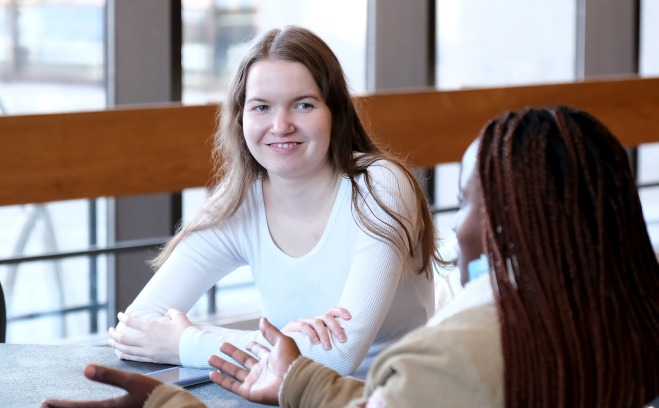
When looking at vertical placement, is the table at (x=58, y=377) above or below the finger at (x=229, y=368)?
below

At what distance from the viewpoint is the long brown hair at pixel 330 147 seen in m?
2.15

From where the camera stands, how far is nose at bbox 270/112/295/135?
6.95 feet

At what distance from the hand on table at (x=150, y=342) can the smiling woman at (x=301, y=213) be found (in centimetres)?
4

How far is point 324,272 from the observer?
7.10 feet

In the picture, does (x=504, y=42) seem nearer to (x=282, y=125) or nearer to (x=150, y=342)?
(x=282, y=125)

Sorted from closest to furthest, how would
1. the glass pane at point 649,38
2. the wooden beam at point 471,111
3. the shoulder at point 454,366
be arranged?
1. the shoulder at point 454,366
2. the wooden beam at point 471,111
3. the glass pane at point 649,38

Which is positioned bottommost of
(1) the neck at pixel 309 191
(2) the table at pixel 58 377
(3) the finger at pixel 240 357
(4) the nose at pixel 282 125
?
(2) the table at pixel 58 377

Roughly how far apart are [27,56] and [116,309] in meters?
1.08

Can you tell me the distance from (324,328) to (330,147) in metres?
0.50

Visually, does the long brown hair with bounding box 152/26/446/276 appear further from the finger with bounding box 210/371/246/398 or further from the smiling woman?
the finger with bounding box 210/371/246/398

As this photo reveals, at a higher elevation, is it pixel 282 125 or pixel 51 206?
pixel 282 125

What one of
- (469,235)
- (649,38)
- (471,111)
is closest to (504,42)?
(471,111)

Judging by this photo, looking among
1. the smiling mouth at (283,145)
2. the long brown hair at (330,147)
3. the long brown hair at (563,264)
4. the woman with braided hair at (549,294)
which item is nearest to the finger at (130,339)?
the long brown hair at (330,147)

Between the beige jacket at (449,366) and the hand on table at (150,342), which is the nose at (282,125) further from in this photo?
the beige jacket at (449,366)
